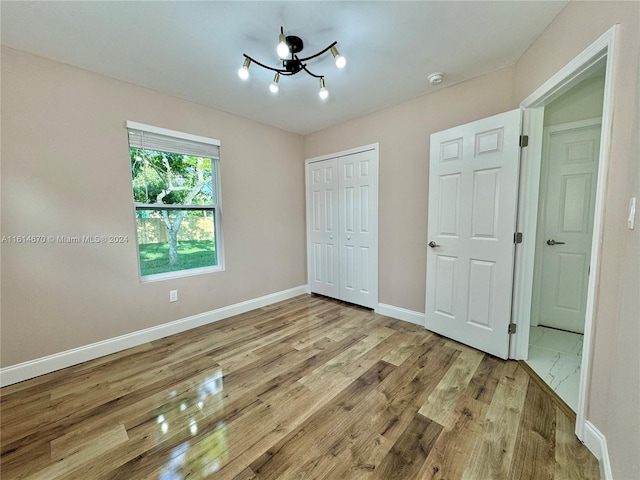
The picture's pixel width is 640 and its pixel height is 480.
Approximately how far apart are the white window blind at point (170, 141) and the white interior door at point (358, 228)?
1.67m

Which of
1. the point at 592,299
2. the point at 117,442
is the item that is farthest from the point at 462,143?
the point at 117,442

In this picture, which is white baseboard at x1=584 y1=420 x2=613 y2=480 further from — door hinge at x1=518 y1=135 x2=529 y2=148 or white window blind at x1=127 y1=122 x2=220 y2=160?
white window blind at x1=127 y1=122 x2=220 y2=160

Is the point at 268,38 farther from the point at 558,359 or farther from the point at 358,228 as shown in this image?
the point at 558,359

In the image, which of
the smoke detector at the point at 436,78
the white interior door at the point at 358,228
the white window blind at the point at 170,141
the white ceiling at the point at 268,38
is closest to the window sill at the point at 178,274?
the white window blind at the point at 170,141

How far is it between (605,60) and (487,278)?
5.15ft

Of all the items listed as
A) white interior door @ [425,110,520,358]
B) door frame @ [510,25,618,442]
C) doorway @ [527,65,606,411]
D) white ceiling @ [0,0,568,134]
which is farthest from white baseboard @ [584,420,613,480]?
white ceiling @ [0,0,568,134]

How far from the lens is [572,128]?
254 centimetres

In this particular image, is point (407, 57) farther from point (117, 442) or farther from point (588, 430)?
point (117, 442)

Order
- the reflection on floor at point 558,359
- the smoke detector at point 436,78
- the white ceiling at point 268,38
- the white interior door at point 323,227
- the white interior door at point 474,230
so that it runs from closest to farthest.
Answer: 1. the white ceiling at point 268,38
2. the reflection on floor at point 558,359
3. the white interior door at point 474,230
4. the smoke detector at point 436,78
5. the white interior door at point 323,227

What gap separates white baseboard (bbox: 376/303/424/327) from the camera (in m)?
2.87

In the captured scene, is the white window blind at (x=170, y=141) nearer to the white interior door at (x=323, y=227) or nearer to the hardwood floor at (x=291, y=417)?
the white interior door at (x=323, y=227)

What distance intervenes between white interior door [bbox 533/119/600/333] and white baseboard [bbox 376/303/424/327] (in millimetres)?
1328

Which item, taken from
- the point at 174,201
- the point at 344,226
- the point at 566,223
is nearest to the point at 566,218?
the point at 566,223

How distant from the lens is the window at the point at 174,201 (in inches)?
100
